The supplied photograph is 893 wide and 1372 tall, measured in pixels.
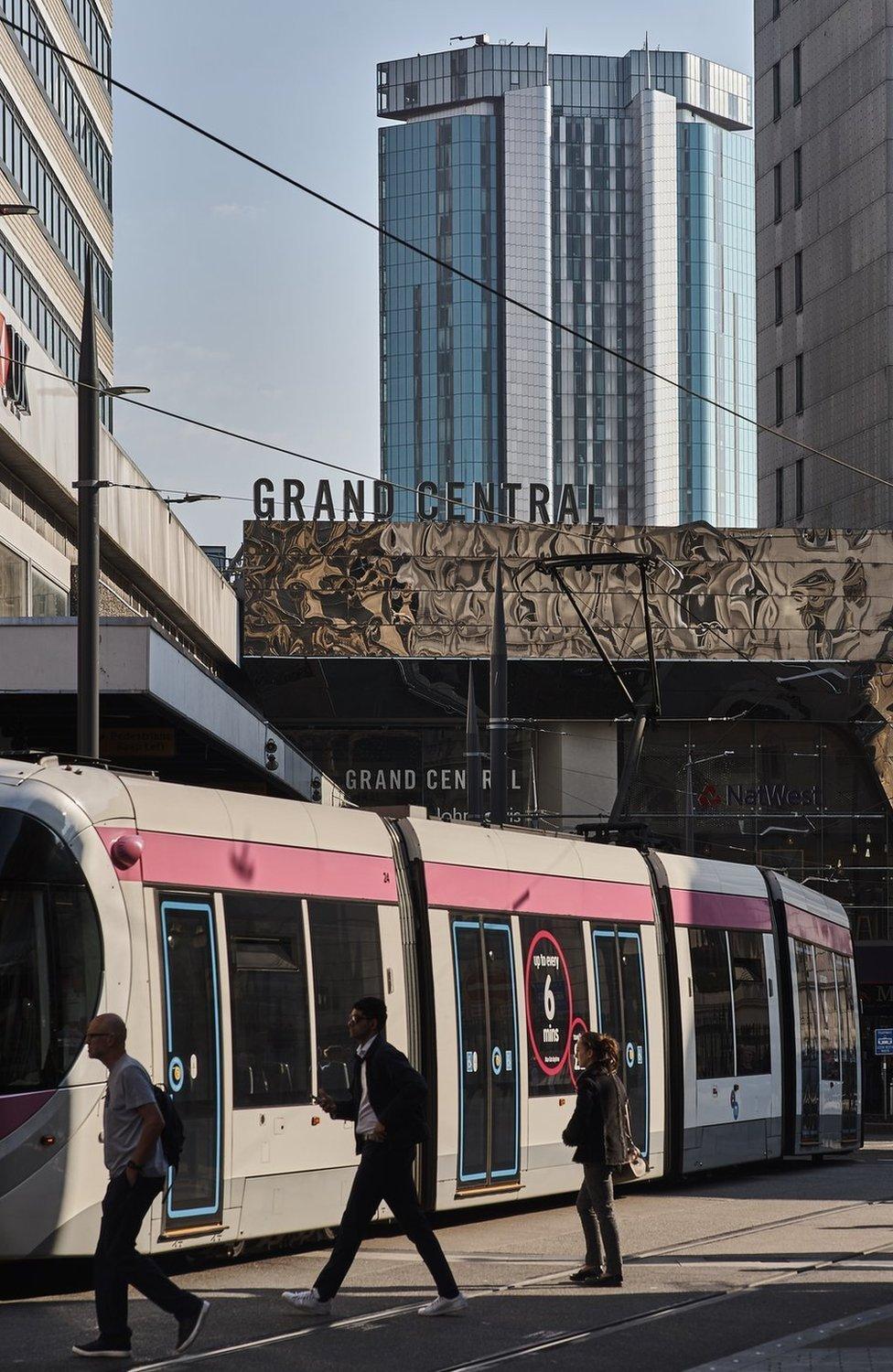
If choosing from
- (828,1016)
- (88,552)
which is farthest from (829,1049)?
(88,552)

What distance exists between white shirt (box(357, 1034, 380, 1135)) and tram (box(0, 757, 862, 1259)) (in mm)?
1123

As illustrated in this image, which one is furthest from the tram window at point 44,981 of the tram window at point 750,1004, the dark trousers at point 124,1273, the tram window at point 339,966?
the tram window at point 750,1004

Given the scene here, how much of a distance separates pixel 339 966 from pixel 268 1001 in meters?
0.96

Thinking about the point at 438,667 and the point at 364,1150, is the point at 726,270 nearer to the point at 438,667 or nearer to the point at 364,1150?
the point at 438,667

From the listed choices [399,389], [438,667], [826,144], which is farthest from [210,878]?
[399,389]

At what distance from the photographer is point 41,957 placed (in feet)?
36.0

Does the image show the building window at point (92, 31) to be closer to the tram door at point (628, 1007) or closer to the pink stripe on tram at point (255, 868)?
the tram door at point (628, 1007)

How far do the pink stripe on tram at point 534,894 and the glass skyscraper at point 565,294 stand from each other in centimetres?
14051

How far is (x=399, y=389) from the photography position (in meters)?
160

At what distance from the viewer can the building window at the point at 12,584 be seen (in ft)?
101

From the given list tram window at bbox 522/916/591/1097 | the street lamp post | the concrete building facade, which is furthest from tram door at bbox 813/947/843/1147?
the concrete building facade

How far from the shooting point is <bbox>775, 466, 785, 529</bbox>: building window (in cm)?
7424

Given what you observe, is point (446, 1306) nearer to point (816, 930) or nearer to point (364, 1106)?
point (364, 1106)

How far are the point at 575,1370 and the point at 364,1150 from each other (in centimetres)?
179
